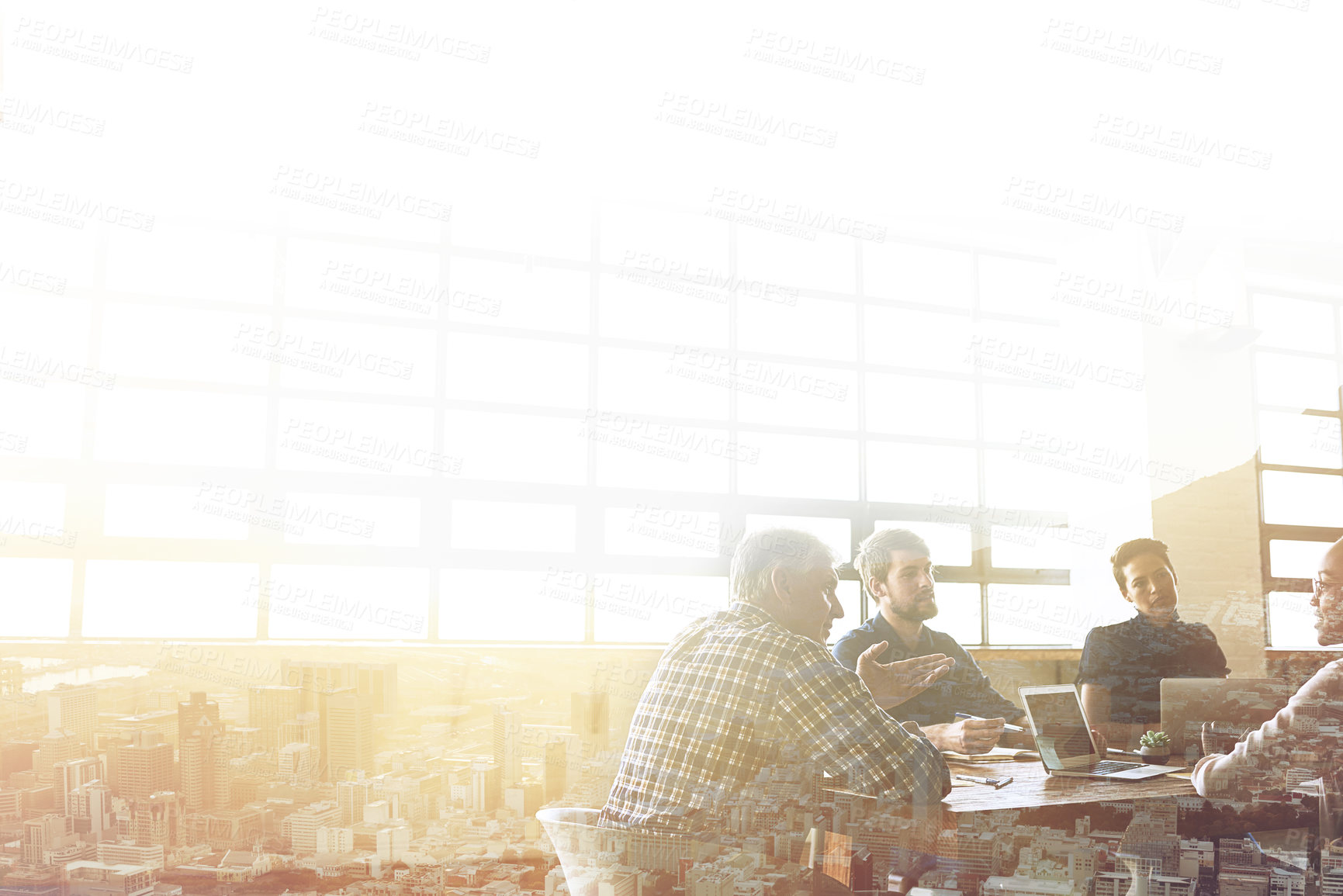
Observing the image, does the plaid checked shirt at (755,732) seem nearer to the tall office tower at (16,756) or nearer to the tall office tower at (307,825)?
the tall office tower at (307,825)

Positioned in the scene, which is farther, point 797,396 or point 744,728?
point 797,396

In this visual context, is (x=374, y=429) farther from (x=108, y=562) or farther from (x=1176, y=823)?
(x=1176, y=823)

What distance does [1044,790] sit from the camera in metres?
2.15

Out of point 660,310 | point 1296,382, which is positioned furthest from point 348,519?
point 1296,382

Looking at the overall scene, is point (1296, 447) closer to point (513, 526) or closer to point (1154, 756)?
point (1154, 756)

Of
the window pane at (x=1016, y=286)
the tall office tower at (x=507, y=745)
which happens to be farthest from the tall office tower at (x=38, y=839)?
the window pane at (x=1016, y=286)

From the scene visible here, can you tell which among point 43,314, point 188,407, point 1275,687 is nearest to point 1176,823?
point 1275,687

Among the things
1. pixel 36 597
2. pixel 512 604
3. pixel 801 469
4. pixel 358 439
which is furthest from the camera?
pixel 801 469

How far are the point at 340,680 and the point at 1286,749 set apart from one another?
3170mm

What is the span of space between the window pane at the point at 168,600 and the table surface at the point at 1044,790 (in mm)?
2891

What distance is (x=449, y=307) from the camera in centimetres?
418

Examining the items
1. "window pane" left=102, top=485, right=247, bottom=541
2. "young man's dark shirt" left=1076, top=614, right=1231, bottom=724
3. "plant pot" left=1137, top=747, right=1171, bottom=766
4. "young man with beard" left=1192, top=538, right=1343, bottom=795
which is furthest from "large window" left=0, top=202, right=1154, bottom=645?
"young man with beard" left=1192, top=538, right=1343, bottom=795

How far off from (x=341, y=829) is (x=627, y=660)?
130 cm

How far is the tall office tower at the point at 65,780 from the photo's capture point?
3297 mm
